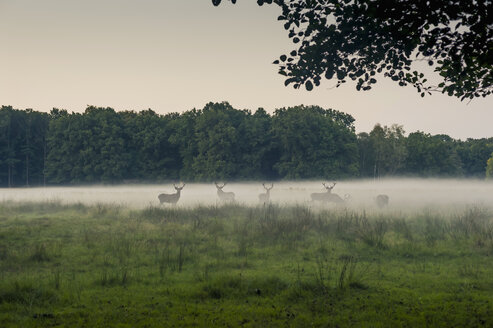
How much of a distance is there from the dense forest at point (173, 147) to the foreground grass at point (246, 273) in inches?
1758

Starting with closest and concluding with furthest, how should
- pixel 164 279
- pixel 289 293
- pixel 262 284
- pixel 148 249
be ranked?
pixel 289 293 < pixel 262 284 < pixel 164 279 < pixel 148 249

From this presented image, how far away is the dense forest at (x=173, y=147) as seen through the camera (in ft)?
206

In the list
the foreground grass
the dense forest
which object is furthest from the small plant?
the dense forest

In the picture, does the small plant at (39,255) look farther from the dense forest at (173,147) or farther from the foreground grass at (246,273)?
the dense forest at (173,147)

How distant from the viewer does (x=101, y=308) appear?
761 centimetres

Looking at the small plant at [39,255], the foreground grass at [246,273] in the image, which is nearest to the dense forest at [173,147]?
the foreground grass at [246,273]

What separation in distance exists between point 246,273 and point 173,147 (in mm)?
60643

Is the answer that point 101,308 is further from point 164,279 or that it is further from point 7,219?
point 7,219

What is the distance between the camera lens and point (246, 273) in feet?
34.1

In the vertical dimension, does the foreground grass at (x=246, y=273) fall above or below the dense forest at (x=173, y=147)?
below

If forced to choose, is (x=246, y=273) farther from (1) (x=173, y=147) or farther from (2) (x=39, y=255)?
(1) (x=173, y=147)

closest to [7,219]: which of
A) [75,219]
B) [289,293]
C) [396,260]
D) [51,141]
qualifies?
[75,219]

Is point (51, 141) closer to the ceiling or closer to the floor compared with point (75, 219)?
closer to the ceiling

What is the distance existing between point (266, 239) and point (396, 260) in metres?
4.69
